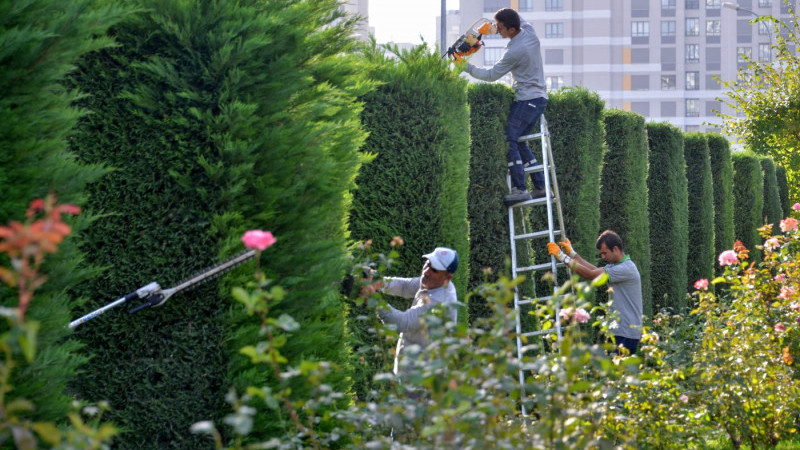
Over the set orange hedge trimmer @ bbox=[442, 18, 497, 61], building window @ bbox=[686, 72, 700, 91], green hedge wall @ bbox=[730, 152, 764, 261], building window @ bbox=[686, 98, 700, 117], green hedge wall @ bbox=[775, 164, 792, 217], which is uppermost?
orange hedge trimmer @ bbox=[442, 18, 497, 61]

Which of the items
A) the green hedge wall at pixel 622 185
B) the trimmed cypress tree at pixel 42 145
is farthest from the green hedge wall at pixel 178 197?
the green hedge wall at pixel 622 185

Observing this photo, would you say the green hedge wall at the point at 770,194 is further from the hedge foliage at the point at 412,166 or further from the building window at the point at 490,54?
the building window at the point at 490,54

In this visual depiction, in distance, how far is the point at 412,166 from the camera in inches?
328

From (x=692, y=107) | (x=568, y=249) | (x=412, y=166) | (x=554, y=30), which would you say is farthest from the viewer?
(x=692, y=107)

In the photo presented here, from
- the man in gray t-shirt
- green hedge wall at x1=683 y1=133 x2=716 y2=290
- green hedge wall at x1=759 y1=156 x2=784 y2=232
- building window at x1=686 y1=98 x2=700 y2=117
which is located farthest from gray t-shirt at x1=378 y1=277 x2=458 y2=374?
building window at x1=686 y1=98 x2=700 y2=117

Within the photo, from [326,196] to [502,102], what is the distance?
5.31 metres

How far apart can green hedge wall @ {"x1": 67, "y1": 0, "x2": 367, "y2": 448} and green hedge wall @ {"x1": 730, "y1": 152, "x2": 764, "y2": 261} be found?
20566 millimetres

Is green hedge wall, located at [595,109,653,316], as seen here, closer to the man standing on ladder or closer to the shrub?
the man standing on ladder

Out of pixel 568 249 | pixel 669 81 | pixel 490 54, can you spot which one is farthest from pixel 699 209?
pixel 669 81

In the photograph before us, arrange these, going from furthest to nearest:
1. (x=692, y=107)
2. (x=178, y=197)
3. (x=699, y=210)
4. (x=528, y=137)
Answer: (x=692, y=107)
(x=699, y=210)
(x=528, y=137)
(x=178, y=197)

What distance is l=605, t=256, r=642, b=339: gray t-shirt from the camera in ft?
30.5

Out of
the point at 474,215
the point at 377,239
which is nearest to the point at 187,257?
the point at 377,239

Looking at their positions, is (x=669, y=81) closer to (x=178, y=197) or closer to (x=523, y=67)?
(x=523, y=67)

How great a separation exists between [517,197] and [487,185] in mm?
319
